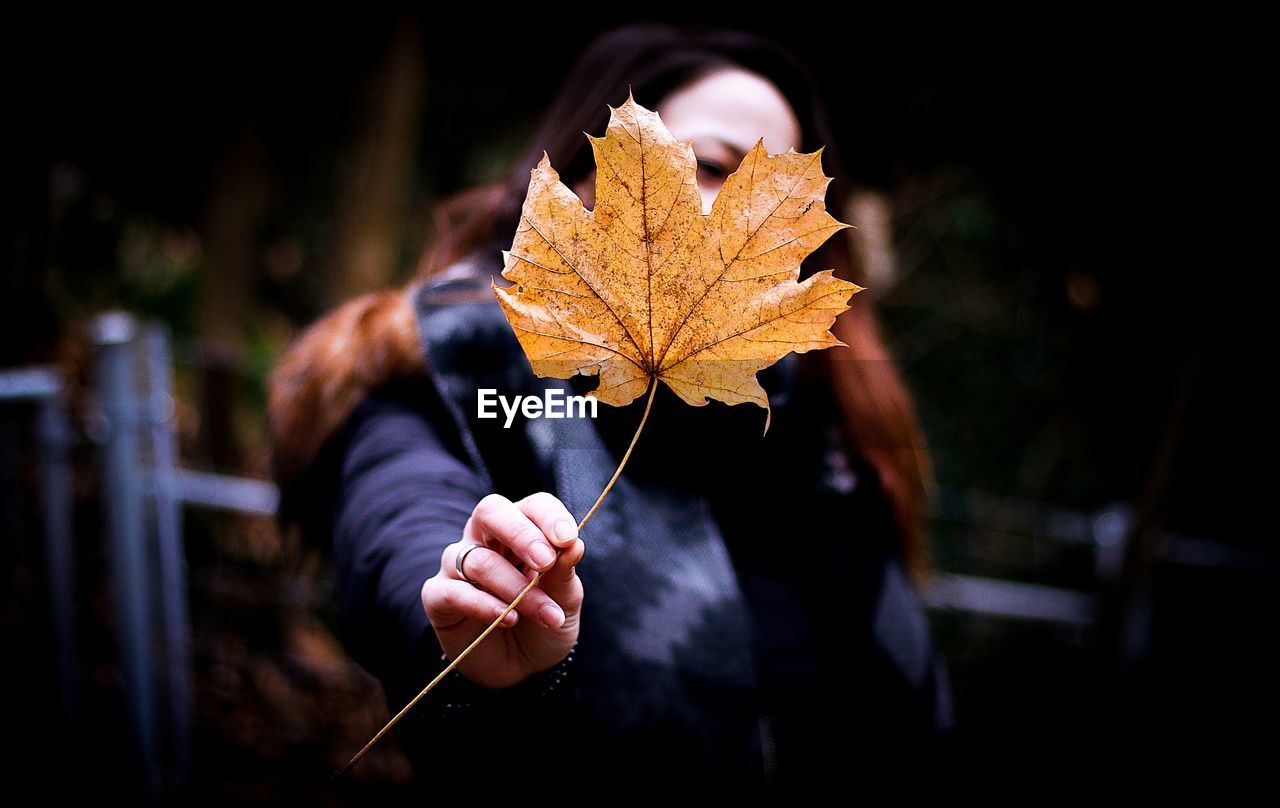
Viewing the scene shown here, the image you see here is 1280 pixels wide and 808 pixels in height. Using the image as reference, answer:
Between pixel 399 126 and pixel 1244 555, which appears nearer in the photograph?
pixel 1244 555

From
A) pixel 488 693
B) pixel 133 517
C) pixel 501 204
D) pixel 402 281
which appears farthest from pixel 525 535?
pixel 402 281

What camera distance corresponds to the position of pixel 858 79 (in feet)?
5.55

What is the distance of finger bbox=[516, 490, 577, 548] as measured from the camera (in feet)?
0.97

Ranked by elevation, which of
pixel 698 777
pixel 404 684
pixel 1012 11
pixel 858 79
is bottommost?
pixel 698 777

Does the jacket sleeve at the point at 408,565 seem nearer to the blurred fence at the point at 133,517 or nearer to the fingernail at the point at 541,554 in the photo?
the fingernail at the point at 541,554

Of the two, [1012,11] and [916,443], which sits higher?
[1012,11]

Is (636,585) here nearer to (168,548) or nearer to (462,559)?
(462,559)

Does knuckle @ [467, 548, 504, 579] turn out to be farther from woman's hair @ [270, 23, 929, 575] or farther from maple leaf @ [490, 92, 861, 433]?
woman's hair @ [270, 23, 929, 575]

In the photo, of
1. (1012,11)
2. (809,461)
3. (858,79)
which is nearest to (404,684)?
(809,461)

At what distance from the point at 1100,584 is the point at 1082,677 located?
0.28 m

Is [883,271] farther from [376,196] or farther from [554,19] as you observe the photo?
[376,196]

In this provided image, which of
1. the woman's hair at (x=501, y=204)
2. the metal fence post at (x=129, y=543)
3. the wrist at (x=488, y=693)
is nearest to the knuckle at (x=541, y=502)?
the wrist at (x=488, y=693)

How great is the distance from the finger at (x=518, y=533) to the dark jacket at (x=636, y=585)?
5cm

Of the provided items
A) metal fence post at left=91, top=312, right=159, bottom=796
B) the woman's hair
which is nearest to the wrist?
the woman's hair
